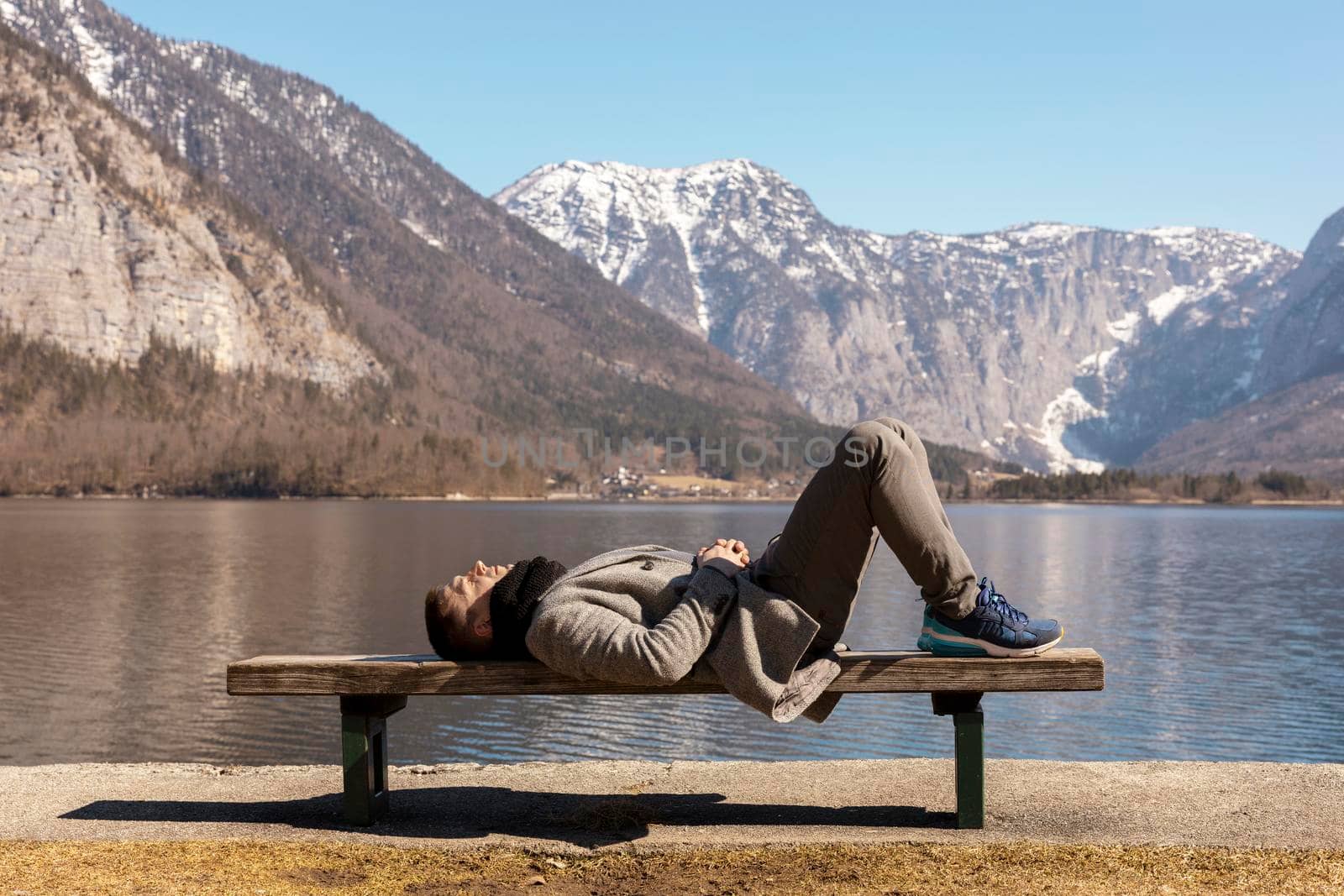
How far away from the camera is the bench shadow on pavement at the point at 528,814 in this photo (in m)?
8.38

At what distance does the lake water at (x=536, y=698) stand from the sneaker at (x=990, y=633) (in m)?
13.0

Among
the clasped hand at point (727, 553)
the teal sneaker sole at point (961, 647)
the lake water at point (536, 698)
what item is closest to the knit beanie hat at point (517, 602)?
the clasped hand at point (727, 553)

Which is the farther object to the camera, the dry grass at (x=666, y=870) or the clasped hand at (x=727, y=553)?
the clasped hand at (x=727, y=553)

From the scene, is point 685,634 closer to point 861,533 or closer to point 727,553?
point 727,553

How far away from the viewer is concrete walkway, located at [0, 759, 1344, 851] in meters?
8.17

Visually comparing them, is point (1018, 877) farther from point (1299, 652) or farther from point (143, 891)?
point (1299, 652)

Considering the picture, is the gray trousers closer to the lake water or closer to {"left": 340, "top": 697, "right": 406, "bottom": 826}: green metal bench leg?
{"left": 340, "top": 697, "right": 406, "bottom": 826}: green metal bench leg

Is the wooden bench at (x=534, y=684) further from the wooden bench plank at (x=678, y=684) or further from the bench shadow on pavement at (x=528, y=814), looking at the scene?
the bench shadow on pavement at (x=528, y=814)

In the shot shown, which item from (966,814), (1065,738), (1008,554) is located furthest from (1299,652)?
(1008,554)

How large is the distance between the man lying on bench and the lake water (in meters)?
12.9

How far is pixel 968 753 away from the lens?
26.8 ft

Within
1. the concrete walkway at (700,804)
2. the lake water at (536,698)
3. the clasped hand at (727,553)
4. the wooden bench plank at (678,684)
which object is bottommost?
the lake water at (536,698)

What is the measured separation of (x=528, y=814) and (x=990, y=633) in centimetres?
330

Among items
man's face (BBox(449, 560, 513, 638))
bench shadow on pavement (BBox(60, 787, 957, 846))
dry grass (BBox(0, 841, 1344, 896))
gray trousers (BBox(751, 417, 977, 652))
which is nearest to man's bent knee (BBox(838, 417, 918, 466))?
gray trousers (BBox(751, 417, 977, 652))
